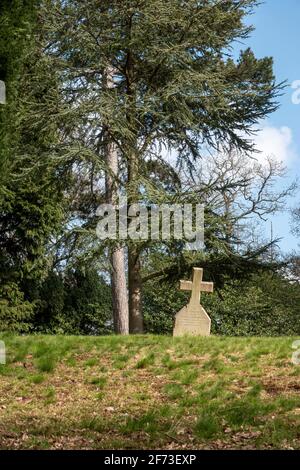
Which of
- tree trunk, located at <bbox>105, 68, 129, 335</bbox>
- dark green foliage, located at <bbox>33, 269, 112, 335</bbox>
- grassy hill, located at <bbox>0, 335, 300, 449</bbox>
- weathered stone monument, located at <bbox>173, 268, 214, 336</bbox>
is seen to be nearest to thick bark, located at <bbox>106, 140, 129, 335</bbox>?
tree trunk, located at <bbox>105, 68, 129, 335</bbox>

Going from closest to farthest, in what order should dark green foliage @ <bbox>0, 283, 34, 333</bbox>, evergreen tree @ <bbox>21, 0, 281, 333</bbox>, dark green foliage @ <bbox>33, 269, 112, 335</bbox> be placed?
evergreen tree @ <bbox>21, 0, 281, 333</bbox>, dark green foliage @ <bbox>0, 283, 34, 333</bbox>, dark green foliage @ <bbox>33, 269, 112, 335</bbox>

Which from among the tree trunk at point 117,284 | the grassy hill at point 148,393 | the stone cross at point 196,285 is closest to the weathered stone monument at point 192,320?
the stone cross at point 196,285

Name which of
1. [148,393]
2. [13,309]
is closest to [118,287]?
[13,309]

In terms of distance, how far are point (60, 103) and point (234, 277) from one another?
5.55 metres

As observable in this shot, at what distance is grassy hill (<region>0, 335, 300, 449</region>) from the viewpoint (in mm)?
5887

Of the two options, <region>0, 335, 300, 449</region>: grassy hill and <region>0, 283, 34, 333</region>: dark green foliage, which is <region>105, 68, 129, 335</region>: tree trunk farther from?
<region>0, 335, 300, 449</region>: grassy hill

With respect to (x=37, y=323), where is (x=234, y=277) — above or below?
above

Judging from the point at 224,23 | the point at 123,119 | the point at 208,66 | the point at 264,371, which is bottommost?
the point at 264,371

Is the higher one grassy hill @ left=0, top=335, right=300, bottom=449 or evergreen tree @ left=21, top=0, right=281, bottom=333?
evergreen tree @ left=21, top=0, right=281, bottom=333

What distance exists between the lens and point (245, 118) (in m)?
14.5

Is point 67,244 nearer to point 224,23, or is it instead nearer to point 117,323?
point 117,323

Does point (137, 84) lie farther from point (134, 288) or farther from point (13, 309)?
point (13, 309)

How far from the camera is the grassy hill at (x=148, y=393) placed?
5.89 m
